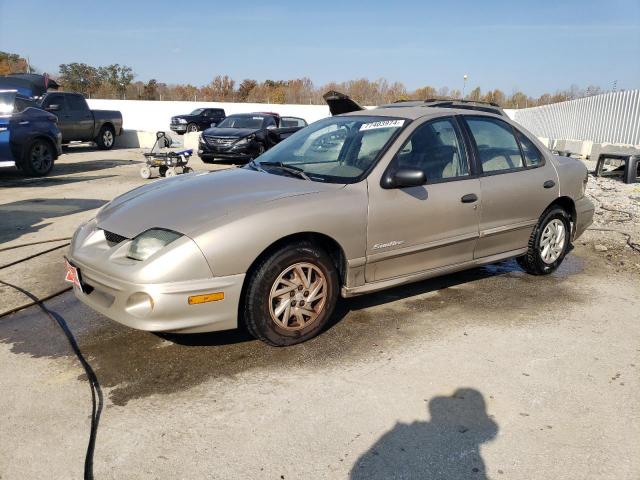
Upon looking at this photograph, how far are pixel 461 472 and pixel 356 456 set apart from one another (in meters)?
0.47

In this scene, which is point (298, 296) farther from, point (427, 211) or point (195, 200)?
point (427, 211)

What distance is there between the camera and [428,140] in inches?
165

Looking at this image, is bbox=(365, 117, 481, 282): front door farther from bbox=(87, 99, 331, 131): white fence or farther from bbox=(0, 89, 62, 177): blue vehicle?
bbox=(87, 99, 331, 131): white fence

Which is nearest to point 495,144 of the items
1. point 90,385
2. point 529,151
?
point 529,151

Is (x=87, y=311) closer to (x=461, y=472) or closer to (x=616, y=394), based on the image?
(x=461, y=472)

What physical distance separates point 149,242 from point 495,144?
303 centimetres

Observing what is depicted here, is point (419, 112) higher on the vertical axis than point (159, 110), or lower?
higher

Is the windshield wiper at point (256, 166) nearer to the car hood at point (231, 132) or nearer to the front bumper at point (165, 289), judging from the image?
the front bumper at point (165, 289)

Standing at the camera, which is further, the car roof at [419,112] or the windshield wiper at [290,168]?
the car roof at [419,112]

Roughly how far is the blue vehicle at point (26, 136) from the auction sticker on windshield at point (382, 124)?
28.9ft

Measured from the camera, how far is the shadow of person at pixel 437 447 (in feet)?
7.76

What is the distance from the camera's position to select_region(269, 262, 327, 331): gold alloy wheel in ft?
11.2

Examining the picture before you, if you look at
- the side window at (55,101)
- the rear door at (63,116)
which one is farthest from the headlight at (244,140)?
the side window at (55,101)

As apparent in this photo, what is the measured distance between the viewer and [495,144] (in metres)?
4.63
